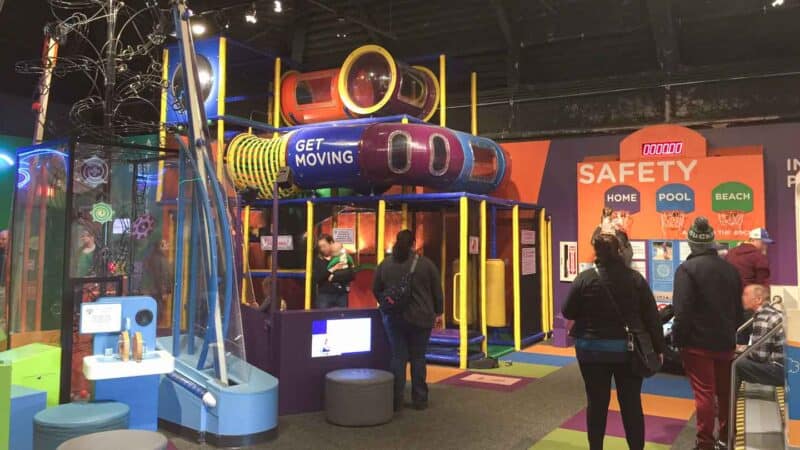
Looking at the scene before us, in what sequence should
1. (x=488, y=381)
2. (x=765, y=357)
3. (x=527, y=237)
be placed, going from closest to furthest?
(x=765, y=357)
(x=488, y=381)
(x=527, y=237)

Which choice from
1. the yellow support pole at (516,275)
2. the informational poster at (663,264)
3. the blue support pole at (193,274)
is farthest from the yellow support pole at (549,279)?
the blue support pole at (193,274)

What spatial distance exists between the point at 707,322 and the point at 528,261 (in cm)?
486

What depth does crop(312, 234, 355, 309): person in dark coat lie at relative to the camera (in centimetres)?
661

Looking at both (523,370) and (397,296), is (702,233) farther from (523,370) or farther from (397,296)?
(523,370)

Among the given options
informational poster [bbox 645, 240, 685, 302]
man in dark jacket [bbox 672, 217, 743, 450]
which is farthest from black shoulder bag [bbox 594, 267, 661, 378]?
informational poster [bbox 645, 240, 685, 302]

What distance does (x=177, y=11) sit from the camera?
474 centimetres

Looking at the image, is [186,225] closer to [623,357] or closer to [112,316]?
[112,316]

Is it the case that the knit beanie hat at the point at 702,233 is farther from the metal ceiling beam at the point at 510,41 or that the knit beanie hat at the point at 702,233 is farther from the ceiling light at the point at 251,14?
the ceiling light at the point at 251,14

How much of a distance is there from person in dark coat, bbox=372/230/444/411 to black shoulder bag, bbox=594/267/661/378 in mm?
2026

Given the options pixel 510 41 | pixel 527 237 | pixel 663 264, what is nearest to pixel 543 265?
pixel 527 237

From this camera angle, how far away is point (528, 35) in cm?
993

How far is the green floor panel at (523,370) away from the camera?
22.1 ft

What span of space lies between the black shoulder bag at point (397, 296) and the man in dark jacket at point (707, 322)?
203 centimetres

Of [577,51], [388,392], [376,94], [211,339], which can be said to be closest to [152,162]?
[211,339]
